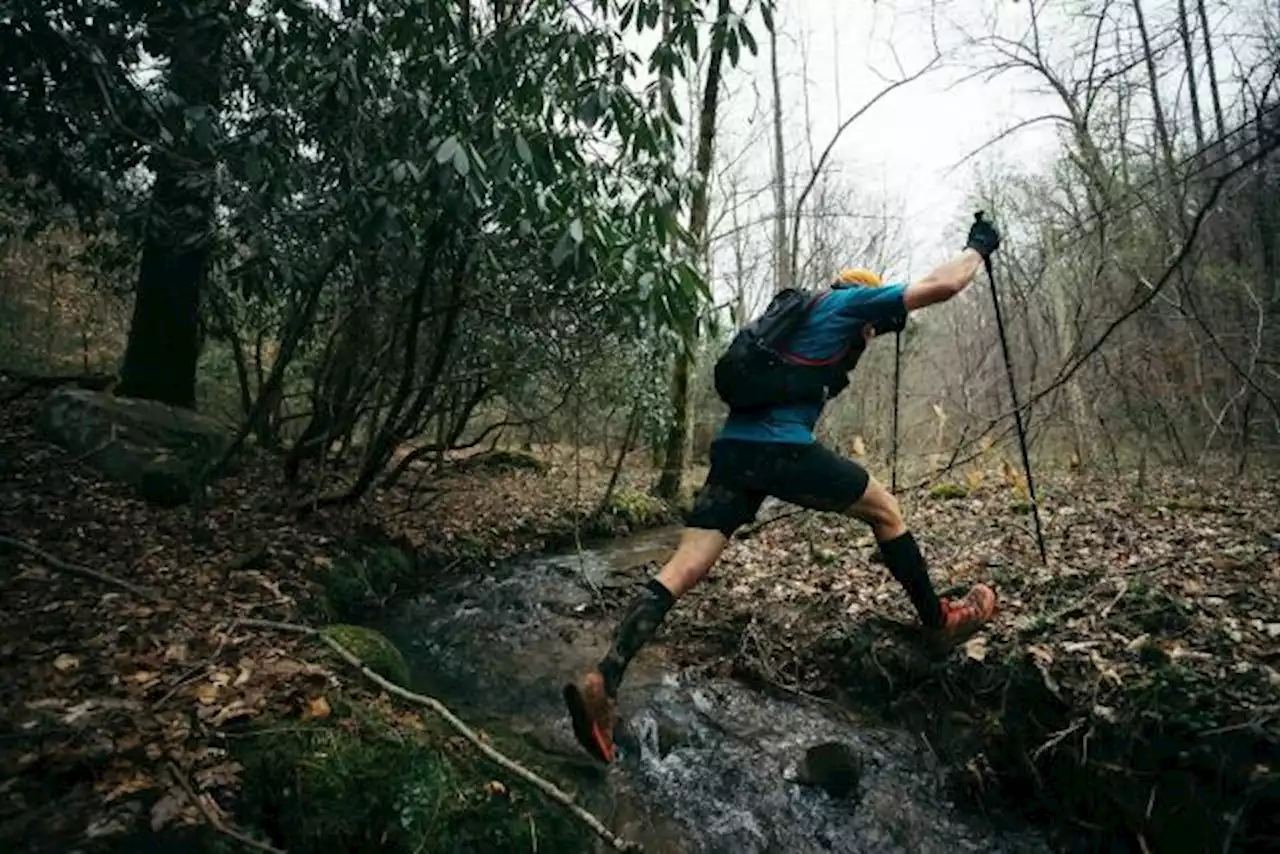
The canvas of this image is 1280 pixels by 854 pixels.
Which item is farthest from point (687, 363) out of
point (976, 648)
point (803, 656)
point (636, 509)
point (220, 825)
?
point (220, 825)

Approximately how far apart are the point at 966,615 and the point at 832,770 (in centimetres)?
100

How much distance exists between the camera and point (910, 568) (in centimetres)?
336

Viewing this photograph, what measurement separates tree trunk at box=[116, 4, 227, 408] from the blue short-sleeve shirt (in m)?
3.16

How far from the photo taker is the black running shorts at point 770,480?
312cm

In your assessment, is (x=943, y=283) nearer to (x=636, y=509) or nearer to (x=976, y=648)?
(x=976, y=648)

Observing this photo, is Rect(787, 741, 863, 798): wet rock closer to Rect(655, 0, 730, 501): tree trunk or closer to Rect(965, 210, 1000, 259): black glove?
Rect(965, 210, 1000, 259): black glove

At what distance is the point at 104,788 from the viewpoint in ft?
Result: 7.56

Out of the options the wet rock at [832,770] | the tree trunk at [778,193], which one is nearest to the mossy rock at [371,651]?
the wet rock at [832,770]

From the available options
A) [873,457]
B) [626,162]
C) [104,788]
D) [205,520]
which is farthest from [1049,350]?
[104,788]

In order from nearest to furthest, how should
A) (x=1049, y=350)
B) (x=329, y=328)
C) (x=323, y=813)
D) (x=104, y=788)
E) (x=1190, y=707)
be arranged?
1. (x=104, y=788)
2. (x=323, y=813)
3. (x=1190, y=707)
4. (x=329, y=328)
5. (x=1049, y=350)

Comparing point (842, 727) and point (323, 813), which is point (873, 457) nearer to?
point (842, 727)

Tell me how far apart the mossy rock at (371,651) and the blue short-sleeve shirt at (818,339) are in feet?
6.79

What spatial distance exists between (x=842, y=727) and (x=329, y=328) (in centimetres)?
641

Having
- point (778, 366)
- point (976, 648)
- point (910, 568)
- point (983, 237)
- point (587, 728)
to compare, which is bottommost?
point (587, 728)
